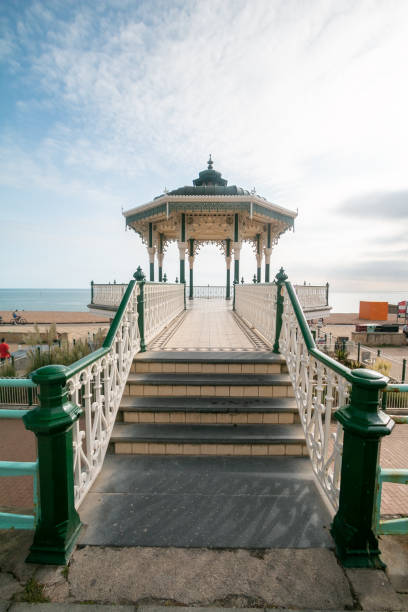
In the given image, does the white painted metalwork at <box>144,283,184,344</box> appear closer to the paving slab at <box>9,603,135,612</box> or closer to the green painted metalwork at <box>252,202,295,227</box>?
the paving slab at <box>9,603,135,612</box>

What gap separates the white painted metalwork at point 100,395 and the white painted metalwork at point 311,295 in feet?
30.4

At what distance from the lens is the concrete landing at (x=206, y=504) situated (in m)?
2.21

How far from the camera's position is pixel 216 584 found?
185 centimetres

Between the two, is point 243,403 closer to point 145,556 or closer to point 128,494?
point 128,494

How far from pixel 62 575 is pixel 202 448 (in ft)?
5.73

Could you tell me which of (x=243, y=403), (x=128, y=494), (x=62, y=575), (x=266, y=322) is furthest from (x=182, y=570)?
(x=266, y=322)

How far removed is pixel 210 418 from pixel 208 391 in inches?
15.5

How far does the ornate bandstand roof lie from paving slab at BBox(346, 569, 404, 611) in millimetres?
11853

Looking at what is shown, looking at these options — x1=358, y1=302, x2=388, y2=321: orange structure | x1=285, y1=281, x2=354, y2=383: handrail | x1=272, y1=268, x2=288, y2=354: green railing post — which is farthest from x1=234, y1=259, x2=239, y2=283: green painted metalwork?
x1=358, y1=302, x2=388, y2=321: orange structure

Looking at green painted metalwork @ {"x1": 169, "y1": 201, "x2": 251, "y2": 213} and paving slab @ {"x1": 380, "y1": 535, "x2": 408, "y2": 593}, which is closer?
paving slab @ {"x1": 380, "y1": 535, "x2": 408, "y2": 593}

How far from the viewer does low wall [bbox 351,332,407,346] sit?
2270cm

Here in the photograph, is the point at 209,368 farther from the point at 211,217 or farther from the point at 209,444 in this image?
the point at 211,217

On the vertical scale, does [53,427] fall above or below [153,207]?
below

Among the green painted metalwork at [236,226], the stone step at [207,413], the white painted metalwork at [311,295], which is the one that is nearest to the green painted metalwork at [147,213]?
the green painted metalwork at [236,226]
